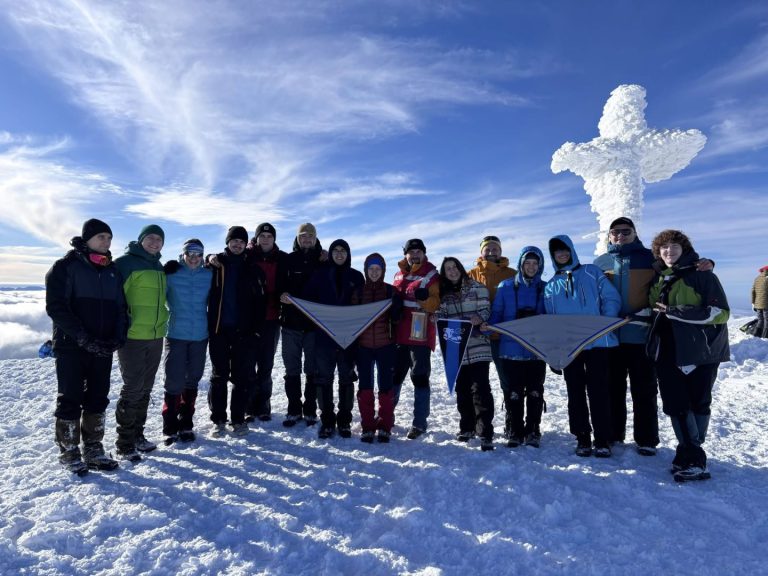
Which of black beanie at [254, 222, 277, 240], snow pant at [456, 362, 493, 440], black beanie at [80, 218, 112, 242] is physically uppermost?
black beanie at [254, 222, 277, 240]

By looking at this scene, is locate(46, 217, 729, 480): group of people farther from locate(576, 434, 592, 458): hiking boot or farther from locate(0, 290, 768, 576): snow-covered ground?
locate(0, 290, 768, 576): snow-covered ground

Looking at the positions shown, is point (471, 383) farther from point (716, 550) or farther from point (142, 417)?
point (142, 417)

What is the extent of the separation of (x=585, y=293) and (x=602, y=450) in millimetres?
2135

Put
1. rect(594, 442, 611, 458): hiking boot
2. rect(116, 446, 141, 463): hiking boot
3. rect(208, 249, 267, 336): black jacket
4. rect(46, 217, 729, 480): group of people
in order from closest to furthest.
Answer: rect(46, 217, 729, 480): group of people → rect(594, 442, 611, 458): hiking boot → rect(116, 446, 141, 463): hiking boot → rect(208, 249, 267, 336): black jacket

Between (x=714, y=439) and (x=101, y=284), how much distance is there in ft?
30.3

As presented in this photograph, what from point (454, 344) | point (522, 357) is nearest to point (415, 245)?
point (454, 344)

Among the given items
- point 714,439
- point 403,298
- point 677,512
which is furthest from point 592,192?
point 677,512

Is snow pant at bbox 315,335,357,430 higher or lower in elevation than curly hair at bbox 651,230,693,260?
lower

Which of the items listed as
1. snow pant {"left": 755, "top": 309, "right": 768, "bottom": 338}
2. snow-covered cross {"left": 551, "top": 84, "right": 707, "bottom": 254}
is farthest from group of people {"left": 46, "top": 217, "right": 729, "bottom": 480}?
snow-covered cross {"left": 551, "top": 84, "right": 707, "bottom": 254}

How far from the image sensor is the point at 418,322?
21.4 feet

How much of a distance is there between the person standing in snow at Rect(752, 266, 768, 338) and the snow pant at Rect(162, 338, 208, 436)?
55.3 feet

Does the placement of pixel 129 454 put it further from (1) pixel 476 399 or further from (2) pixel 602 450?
(2) pixel 602 450

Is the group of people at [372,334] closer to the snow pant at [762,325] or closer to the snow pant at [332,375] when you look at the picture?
the snow pant at [332,375]

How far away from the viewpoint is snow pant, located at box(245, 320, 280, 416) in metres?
7.16
